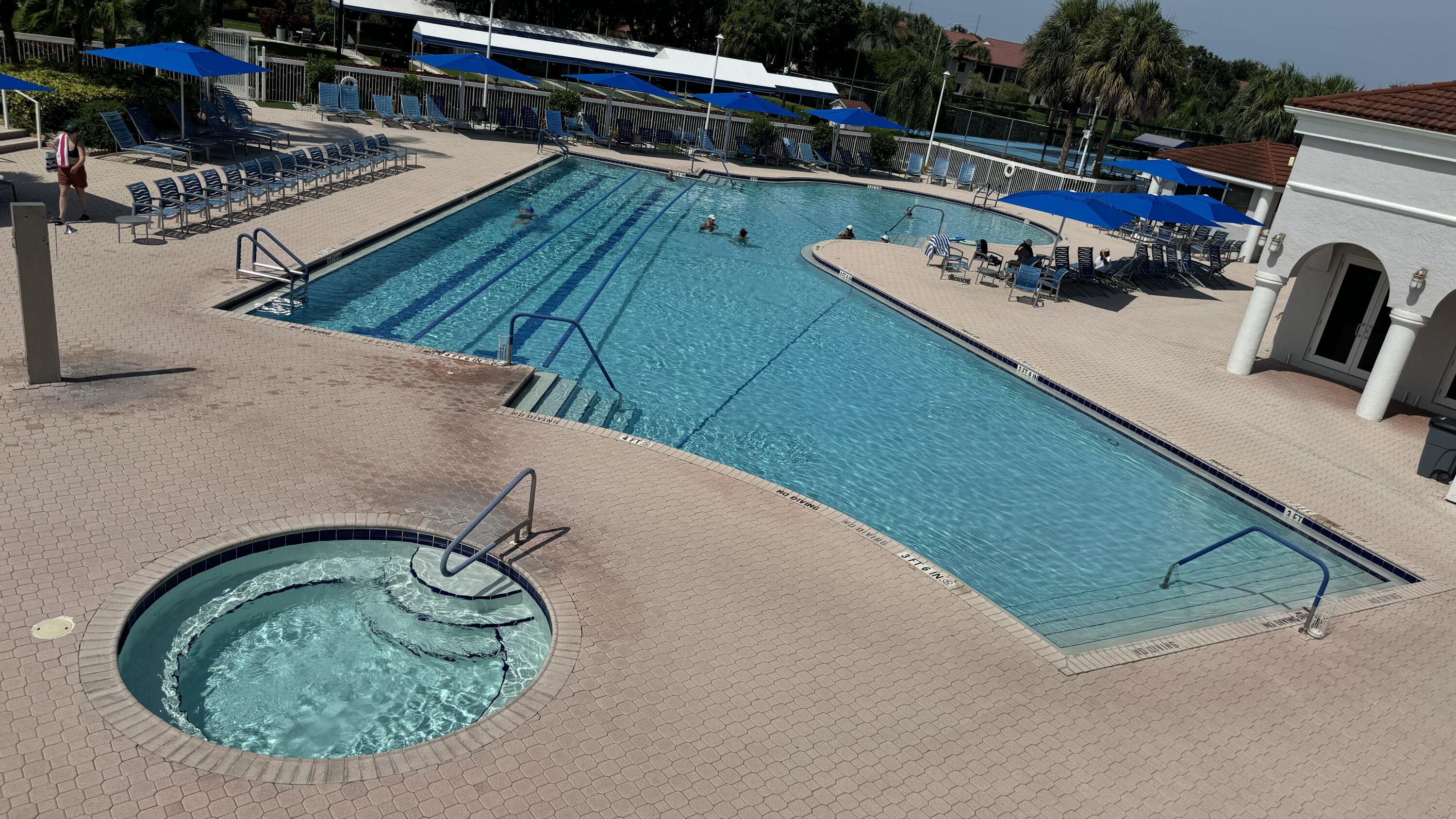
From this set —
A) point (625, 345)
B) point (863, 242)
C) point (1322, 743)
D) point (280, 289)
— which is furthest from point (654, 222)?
point (1322, 743)

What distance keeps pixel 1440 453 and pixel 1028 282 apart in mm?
7610

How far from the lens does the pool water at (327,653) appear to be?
6168mm

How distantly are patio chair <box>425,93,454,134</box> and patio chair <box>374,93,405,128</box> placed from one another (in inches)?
29.6

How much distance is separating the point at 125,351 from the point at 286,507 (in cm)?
392

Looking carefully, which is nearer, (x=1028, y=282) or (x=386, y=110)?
(x=1028, y=282)

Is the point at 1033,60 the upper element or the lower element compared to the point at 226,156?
upper

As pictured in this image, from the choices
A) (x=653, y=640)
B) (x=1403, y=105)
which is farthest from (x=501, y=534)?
(x=1403, y=105)

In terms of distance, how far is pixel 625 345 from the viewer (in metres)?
14.0

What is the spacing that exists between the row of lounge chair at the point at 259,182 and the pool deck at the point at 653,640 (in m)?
2.64

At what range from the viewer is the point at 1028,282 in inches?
727

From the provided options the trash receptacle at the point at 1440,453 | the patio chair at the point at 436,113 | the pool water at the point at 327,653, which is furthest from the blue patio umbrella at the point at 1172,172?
the pool water at the point at 327,653

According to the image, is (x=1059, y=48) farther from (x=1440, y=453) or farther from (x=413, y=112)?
(x=1440, y=453)

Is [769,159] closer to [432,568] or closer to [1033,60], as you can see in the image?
[1033,60]

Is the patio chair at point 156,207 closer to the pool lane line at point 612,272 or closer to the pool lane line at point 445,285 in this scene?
the pool lane line at point 445,285
